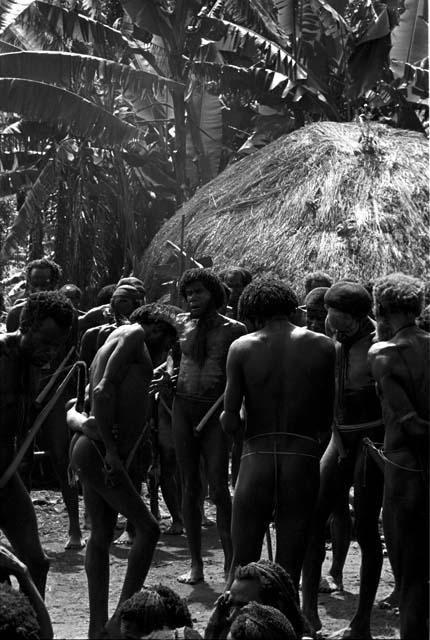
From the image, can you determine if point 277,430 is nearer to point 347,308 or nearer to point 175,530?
point 347,308

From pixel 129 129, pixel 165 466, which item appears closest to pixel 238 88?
pixel 129 129

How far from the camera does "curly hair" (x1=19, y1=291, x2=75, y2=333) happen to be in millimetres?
5555

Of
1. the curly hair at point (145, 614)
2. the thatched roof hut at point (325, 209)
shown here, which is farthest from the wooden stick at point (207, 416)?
the thatched roof hut at point (325, 209)

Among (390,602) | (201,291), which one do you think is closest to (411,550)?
(390,602)

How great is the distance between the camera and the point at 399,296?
561 cm

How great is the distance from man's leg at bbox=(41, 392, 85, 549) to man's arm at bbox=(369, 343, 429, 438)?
4.19 metres

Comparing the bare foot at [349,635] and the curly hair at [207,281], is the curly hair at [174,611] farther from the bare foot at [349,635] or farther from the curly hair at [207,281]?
the curly hair at [207,281]

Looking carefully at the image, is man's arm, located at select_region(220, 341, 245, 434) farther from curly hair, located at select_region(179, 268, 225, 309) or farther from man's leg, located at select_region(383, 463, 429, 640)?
curly hair, located at select_region(179, 268, 225, 309)

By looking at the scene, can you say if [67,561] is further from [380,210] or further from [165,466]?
[380,210]

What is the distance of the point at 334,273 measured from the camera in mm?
12125

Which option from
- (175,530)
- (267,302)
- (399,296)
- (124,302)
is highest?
(399,296)

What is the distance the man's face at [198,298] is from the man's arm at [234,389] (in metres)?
1.68

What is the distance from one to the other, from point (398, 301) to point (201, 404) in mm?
2629

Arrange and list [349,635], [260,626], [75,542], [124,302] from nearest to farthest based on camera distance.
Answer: [260,626], [349,635], [124,302], [75,542]
